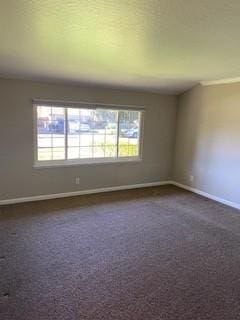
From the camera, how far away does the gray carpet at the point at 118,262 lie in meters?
2.02

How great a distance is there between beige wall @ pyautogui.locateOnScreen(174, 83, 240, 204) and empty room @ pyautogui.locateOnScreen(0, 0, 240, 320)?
0.08 feet

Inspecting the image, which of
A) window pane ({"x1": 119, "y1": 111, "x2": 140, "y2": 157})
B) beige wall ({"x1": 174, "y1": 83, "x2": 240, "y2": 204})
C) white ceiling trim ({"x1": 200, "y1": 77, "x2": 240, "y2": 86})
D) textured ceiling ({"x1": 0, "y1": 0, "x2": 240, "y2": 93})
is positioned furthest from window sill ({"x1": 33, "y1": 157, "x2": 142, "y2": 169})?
white ceiling trim ({"x1": 200, "y1": 77, "x2": 240, "y2": 86})

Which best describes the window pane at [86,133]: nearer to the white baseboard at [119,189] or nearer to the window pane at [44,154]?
the window pane at [44,154]

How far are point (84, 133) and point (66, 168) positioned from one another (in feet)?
2.49

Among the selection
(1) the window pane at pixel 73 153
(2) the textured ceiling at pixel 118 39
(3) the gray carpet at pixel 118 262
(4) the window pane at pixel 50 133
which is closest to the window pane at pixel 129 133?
(1) the window pane at pixel 73 153

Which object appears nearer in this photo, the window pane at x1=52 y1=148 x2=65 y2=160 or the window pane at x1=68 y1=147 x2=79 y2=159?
the window pane at x1=52 y1=148 x2=65 y2=160

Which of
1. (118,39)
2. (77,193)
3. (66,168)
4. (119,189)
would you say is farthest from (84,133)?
(118,39)

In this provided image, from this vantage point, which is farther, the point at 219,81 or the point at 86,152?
the point at 86,152

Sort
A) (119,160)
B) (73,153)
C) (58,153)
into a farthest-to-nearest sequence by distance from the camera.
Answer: (119,160), (73,153), (58,153)

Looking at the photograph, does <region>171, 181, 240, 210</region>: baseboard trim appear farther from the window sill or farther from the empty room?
the window sill

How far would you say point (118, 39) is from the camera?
Result: 8.32 ft

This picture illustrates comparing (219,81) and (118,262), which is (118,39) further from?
(219,81)

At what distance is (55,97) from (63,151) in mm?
991

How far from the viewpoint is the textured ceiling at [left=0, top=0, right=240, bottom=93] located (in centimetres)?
190
